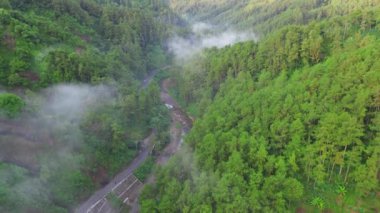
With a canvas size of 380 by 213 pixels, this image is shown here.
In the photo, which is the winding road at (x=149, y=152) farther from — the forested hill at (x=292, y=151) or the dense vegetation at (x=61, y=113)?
the forested hill at (x=292, y=151)

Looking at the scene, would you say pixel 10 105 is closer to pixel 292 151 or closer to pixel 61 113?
pixel 61 113

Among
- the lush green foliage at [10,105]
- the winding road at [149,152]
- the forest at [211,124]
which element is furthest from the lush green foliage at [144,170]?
the lush green foliage at [10,105]

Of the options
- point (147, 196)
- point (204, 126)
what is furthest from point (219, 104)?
point (147, 196)

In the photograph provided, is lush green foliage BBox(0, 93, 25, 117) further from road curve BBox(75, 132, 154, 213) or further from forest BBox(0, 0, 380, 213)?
road curve BBox(75, 132, 154, 213)

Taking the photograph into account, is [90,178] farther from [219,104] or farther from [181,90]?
[181,90]

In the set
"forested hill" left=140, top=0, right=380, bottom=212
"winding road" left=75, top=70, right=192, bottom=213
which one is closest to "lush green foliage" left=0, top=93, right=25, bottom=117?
"winding road" left=75, top=70, right=192, bottom=213
